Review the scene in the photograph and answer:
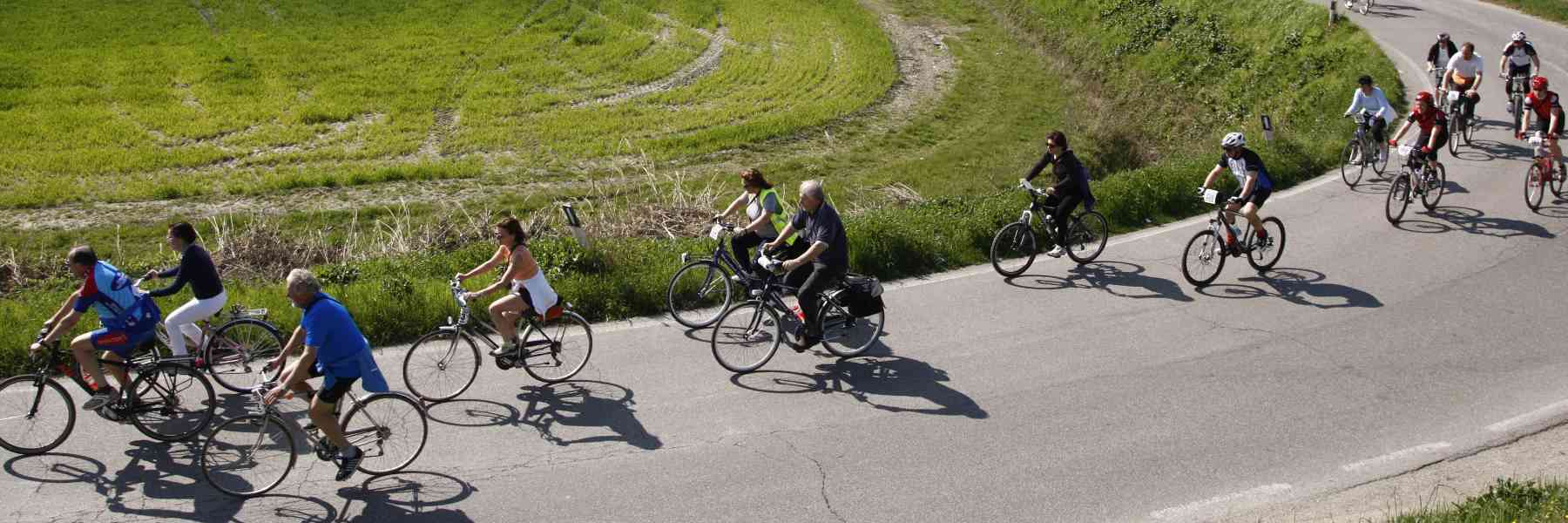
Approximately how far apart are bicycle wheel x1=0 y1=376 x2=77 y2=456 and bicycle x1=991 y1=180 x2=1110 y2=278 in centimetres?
965

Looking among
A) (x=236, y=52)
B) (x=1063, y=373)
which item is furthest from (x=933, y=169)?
(x=236, y=52)

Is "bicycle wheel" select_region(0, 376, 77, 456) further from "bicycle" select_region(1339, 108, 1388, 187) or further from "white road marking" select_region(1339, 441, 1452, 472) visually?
"bicycle" select_region(1339, 108, 1388, 187)

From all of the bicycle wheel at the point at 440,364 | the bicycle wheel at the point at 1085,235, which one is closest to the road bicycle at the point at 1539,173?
the bicycle wheel at the point at 1085,235

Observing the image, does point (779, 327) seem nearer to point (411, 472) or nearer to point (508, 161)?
point (411, 472)

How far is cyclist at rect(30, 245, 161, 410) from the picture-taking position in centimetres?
867

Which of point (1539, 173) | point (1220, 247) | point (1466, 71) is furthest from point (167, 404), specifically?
point (1466, 71)

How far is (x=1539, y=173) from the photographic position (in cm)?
1570

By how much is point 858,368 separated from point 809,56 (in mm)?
23995

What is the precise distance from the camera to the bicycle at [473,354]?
959 cm

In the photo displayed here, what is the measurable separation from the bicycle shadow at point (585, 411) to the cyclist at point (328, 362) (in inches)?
62.4

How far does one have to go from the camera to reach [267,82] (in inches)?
1129

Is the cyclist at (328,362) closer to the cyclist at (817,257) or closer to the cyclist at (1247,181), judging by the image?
the cyclist at (817,257)

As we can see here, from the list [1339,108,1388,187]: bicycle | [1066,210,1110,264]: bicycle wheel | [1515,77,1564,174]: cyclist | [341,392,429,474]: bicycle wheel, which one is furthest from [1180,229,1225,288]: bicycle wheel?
[341,392,429,474]: bicycle wheel

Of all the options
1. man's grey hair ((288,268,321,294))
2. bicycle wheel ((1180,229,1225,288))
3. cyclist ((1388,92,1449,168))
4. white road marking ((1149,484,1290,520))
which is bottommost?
white road marking ((1149,484,1290,520))
